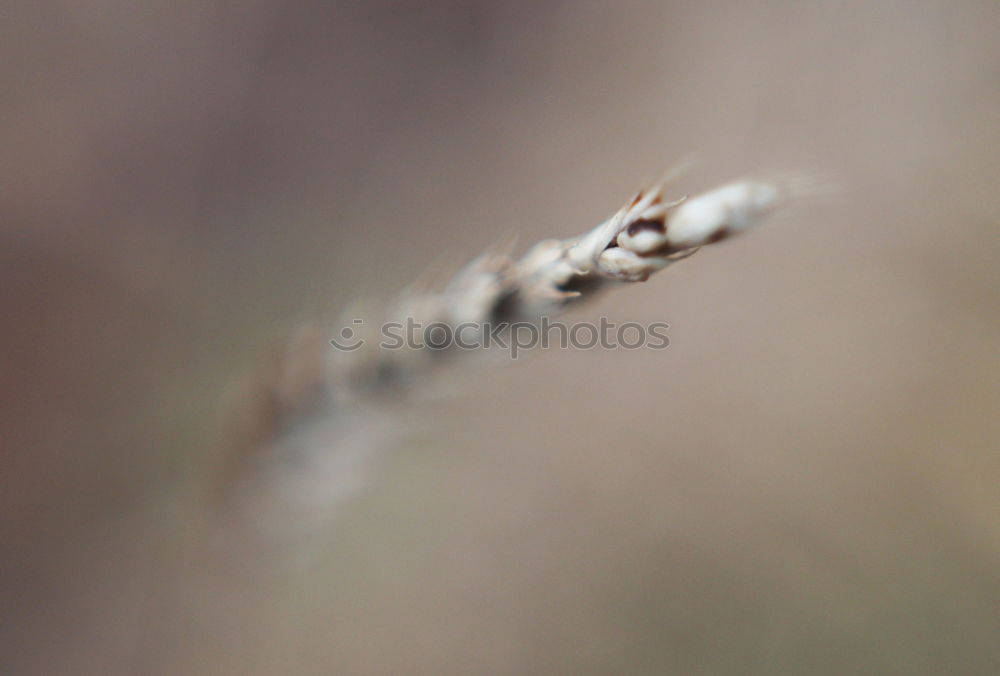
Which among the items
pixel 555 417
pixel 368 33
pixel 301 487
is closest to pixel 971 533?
pixel 555 417

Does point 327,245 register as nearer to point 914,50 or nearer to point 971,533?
point 914,50

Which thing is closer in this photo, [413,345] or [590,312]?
[413,345]

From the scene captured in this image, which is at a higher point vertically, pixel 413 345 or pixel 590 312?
pixel 590 312

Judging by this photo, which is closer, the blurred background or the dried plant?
the dried plant

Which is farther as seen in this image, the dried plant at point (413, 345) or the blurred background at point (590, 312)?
the blurred background at point (590, 312)
